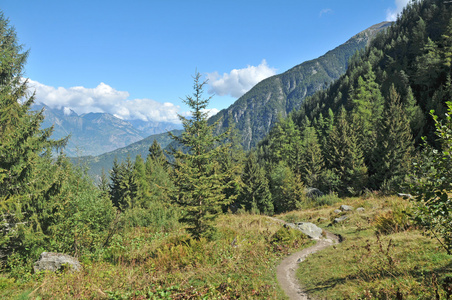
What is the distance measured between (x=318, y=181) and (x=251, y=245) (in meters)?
34.3

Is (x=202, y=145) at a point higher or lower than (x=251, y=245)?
higher

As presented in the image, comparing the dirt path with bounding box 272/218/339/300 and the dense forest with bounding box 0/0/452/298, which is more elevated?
the dense forest with bounding box 0/0/452/298

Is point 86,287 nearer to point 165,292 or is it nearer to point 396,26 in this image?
point 165,292

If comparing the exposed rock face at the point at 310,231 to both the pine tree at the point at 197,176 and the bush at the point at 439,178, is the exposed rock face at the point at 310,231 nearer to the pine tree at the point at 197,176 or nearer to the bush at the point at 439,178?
the pine tree at the point at 197,176

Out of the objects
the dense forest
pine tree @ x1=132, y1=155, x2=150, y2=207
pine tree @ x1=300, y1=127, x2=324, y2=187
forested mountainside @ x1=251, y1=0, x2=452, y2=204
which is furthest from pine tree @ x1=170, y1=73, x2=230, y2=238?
pine tree @ x1=132, y1=155, x2=150, y2=207

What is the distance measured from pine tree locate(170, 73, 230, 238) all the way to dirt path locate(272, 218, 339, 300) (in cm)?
439

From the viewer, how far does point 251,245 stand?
42.0ft

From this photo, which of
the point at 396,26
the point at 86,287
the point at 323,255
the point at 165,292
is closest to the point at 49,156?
the point at 86,287

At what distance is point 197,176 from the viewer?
42.6ft

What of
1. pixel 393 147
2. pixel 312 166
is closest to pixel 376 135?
pixel 393 147

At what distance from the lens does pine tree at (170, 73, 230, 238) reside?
40.0 ft

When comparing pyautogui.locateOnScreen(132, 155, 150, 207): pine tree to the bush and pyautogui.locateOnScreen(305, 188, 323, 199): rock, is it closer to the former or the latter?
pyautogui.locateOnScreen(305, 188, 323, 199): rock

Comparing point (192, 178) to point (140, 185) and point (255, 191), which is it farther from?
point (140, 185)

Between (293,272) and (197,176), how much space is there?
6868 mm
